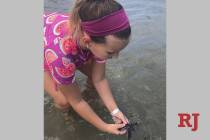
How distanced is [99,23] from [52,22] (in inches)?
15.2

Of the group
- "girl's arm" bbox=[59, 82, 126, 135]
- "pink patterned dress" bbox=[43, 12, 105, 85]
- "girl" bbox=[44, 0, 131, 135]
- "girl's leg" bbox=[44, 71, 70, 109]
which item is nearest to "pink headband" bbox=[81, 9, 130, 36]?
"girl" bbox=[44, 0, 131, 135]

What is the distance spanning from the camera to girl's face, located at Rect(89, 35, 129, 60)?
4.29 feet

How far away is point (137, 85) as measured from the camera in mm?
1979

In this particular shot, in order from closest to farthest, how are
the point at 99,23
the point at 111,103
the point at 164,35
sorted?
the point at 99,23
the point at 111,103
the point at 164,35

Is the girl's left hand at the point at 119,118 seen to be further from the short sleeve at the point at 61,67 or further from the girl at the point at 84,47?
the short sleeve at the point at 61,67

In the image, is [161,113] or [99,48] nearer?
[99,48]

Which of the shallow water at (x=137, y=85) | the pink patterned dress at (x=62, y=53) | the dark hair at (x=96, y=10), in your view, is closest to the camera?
the dark hair at (x=96, y=10)

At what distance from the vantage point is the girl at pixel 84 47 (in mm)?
1294

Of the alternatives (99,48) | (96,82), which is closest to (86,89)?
(96,82)

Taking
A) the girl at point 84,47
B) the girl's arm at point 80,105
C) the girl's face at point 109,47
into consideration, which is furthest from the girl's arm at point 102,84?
the girl's face at point 109,47

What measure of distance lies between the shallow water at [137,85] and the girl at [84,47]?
0.11 metres

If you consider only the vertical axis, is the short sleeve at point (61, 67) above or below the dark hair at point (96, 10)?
below

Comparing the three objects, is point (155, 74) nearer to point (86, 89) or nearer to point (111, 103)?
point (86, 89)

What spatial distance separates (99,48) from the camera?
53.0 inches
